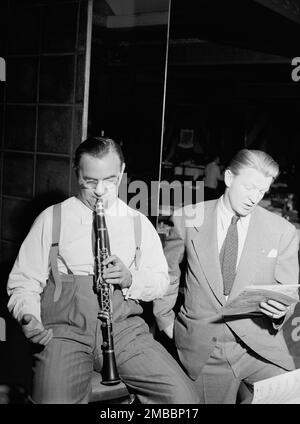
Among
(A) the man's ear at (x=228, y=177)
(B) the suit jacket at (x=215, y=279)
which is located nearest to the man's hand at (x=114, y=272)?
(B) the suit jacket at (x=215, y=279)

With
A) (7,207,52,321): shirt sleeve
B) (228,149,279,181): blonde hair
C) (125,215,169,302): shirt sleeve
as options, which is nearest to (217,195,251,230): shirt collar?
(228,149,279,181): blonde hair

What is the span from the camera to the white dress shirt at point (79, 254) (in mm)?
2693

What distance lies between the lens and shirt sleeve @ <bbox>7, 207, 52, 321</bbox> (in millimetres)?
2627

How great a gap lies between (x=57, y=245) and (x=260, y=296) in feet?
4.02

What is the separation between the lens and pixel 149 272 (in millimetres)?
2893

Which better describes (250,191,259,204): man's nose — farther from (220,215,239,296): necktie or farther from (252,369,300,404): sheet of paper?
(252,369,300,404): sheet of paper

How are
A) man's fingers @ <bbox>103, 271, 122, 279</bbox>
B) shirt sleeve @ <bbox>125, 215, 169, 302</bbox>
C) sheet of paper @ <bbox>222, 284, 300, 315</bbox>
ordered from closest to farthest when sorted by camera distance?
sheet of paper @ <bbox>222, 284, 300, 315</bbox>, man's fingers @ <bbox>103, 271, 122, 279</bbox>, shirt sleeve @ <bbox>125, 215, 169, 302</bbox>

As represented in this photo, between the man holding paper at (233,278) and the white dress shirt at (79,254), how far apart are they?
203 mm

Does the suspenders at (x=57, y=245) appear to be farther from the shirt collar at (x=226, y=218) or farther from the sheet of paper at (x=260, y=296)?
the sheet of paper at (x=260, y=296)

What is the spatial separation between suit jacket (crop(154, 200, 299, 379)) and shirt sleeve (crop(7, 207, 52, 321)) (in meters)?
0.82

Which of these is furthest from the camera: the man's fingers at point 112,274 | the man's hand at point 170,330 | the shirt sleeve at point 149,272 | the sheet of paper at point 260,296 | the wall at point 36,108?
the wall at point 36,108

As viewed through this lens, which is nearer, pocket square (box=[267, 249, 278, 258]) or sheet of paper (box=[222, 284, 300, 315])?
sheet of paper (box=[222, 284, 300, 315])

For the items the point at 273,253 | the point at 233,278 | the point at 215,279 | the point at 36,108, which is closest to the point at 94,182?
the point at 215,279

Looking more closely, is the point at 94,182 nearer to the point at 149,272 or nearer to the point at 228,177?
the point at 149,272
